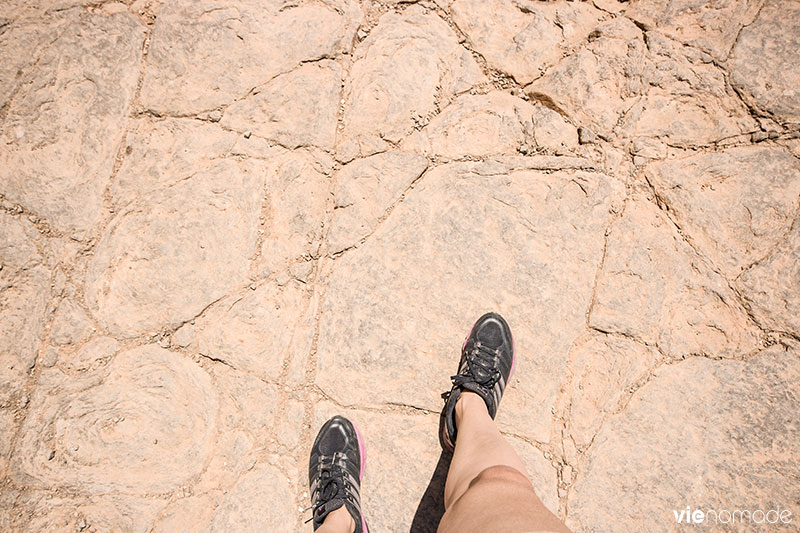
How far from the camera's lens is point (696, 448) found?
2.02 meters

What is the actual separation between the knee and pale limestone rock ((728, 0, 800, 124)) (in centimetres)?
203

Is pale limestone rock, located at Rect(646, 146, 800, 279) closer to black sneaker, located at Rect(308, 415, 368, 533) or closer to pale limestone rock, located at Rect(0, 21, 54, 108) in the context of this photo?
black sneaker, located at Rect(308, 415, 368, 533)

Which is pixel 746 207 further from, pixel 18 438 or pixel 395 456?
pixel 18 438

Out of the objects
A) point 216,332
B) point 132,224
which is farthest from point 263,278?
point 132,224

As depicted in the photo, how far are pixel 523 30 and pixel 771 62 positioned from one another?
3.86 ft

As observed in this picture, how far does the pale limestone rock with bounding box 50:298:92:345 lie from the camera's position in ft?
7.02

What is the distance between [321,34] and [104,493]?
2.34 meters

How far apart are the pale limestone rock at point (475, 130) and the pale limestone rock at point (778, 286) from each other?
1.20m

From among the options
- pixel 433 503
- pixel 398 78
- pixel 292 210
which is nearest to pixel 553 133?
pixel 398 78

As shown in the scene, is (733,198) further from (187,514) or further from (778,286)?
(187,514)

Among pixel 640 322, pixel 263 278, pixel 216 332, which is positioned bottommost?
pixel 216 332

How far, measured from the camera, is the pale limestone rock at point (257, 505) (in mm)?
2002

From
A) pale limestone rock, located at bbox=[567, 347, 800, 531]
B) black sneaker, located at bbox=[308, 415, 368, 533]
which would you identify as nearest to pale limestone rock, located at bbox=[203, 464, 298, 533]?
black sneaker, located at bbox=[308, 415, 368, 533]

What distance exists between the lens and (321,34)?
2.41m
